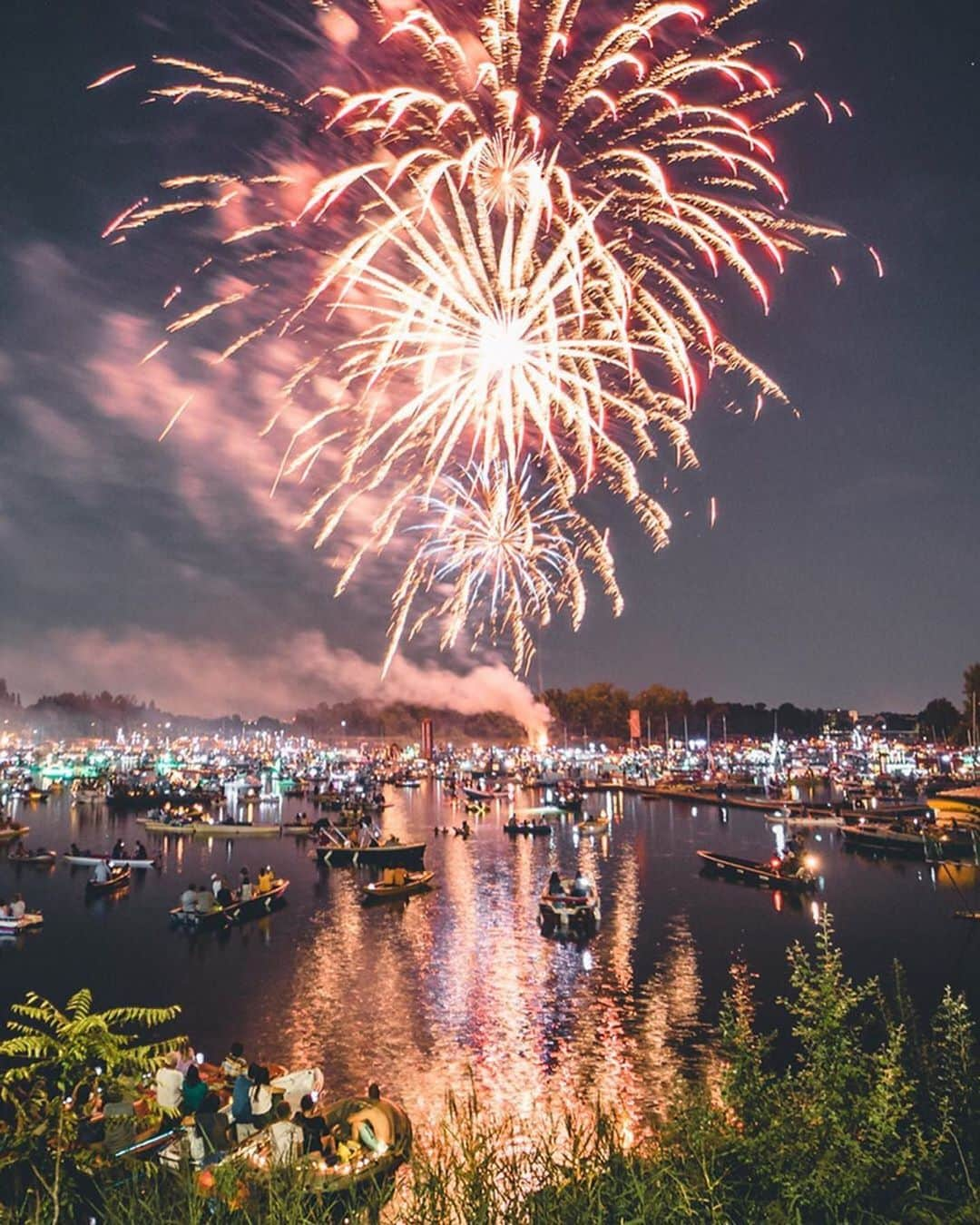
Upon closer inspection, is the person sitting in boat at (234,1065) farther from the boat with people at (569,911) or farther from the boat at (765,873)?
the boat at (765,873)

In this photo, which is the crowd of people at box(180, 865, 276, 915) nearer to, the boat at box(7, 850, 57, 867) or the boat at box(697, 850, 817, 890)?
the boat at box(7, 850, 57, 867)

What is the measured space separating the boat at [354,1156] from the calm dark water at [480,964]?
12.0 ft

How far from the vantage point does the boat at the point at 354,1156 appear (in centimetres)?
993

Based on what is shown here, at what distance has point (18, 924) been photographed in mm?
31594

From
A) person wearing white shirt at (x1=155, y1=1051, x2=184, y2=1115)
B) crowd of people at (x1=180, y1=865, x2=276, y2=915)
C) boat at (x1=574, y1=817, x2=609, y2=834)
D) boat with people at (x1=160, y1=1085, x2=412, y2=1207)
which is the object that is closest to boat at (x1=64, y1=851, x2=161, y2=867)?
crowd of people at (x1=180, y1=865, x2=276, y2=915)

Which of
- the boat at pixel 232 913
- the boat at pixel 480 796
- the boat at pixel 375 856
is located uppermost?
the boat at pixel 232 913

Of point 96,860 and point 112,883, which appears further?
point 96,860

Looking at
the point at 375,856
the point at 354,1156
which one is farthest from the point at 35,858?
the point at 354,1156

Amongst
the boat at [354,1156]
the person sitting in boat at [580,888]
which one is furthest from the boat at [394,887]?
the boat at [354,1156]

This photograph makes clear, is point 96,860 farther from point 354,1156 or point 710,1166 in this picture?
point 710,1166

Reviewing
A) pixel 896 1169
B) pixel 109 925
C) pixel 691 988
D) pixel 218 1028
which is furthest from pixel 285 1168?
pixel 109 925

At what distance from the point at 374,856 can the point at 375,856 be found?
51 mm

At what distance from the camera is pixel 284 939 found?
31.2 metres

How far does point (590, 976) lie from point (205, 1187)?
61.2 feet
